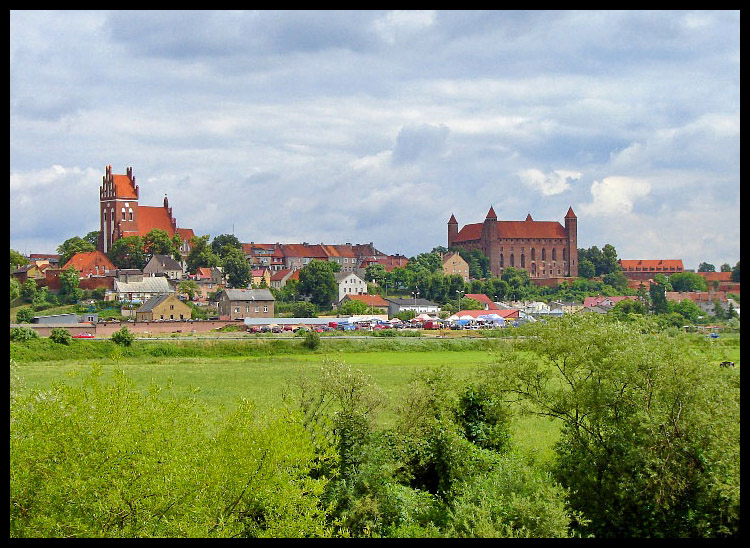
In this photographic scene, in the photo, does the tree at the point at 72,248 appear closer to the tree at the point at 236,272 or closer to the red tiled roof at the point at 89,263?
the red tiled roof at the point at 89,263

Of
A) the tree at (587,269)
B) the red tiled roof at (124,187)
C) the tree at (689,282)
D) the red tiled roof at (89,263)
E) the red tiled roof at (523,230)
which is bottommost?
the tree at (689,282)

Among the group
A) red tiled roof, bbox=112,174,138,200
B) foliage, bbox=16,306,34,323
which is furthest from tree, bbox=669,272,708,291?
red tiled roof, bbox=112,174,138,200

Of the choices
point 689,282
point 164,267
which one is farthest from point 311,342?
point 689,282

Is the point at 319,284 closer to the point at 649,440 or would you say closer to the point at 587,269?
the point at 587,269

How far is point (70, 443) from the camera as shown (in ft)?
39.3

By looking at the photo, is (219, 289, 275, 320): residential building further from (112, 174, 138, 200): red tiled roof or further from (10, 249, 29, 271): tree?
(112, 174, 138, 200): red tiled roof

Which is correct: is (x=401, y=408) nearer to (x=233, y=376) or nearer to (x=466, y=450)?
(x=466, y=450)

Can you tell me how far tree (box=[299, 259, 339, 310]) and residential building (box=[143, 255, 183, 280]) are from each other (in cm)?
1551

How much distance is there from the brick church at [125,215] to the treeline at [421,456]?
94.2 metres

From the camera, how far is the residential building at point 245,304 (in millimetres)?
76750

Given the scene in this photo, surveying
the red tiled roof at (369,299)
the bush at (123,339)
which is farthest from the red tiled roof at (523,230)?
the bush at (123,339)

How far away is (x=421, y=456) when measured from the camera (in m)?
17.9

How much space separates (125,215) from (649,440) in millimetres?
107134
